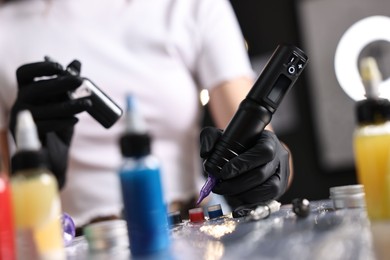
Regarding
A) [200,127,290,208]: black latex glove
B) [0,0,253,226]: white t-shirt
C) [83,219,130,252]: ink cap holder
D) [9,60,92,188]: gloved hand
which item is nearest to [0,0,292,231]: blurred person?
[0,0,253,226]: white t-shirt

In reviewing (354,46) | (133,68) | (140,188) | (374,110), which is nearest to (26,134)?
(140,188)

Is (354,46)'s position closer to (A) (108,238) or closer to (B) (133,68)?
(B) (133,68)

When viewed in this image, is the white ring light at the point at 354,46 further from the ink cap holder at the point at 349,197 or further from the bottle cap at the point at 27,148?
the bottle cap at the point at 27,148

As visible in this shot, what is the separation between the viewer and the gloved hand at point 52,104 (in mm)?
838

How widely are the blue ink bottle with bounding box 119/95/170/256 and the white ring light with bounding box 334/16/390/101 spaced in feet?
8.03

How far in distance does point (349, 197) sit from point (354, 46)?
2349 millimetres

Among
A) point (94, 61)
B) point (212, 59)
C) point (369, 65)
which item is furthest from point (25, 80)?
point (369, 65)

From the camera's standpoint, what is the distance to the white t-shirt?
3.66ft

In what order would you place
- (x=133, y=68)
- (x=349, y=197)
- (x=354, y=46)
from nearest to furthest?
(x=349, y=197)
(x=133, y=68)
(x=354, y=46)

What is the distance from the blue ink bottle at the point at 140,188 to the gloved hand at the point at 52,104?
1.01 ft

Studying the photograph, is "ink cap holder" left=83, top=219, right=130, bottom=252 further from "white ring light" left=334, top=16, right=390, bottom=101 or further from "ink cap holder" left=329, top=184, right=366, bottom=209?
"white ring light" left=334, top=16, right=390, bottom=101

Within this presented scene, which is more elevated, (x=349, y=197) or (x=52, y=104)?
(x=52, y=104)

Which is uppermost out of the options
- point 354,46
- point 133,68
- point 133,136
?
point 354,46

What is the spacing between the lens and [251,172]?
2.43 ft
